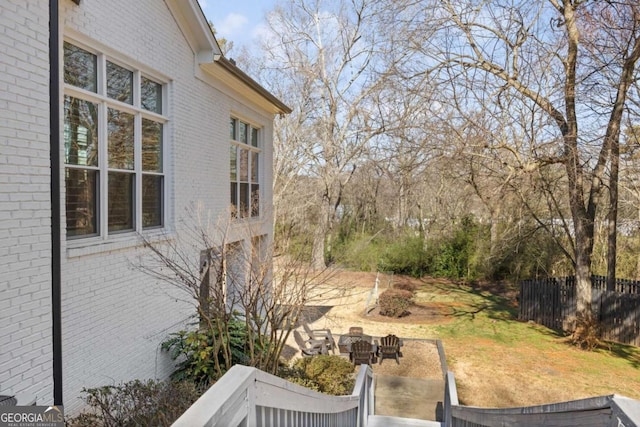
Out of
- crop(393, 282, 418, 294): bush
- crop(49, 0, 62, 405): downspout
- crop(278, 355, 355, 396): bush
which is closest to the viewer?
crop(49, 0, 62, 405): downspout

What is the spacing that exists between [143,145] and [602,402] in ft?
22.3

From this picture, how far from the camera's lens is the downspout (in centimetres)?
459

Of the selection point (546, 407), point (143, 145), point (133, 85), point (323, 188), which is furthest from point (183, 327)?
point (323, 188)

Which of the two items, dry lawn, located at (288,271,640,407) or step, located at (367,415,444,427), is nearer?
step, located at (367,415,444,427)

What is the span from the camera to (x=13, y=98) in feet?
13.7

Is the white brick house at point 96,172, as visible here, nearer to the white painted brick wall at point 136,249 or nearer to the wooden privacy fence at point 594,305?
the white painted brick wall at point 136,249

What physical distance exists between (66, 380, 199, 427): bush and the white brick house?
33 centimetres

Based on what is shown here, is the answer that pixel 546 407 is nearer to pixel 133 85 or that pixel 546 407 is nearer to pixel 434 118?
pixel 133 85

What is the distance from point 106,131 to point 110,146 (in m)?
0.26

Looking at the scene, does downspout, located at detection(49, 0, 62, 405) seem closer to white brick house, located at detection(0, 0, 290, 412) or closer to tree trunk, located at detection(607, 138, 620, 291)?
white brick house, located at detection(0, 0, 290, 412)

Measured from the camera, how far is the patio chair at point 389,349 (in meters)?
11.8

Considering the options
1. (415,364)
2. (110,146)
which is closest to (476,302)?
(415,364)

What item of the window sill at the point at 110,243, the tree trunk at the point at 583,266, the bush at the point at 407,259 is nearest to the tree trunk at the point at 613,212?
the tree trunk at the point at 583,266

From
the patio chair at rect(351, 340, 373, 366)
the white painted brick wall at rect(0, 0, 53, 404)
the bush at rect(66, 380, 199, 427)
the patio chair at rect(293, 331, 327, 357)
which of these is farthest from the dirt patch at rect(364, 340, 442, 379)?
the white painted brick wall at rect(0, 0, 53, 404)
